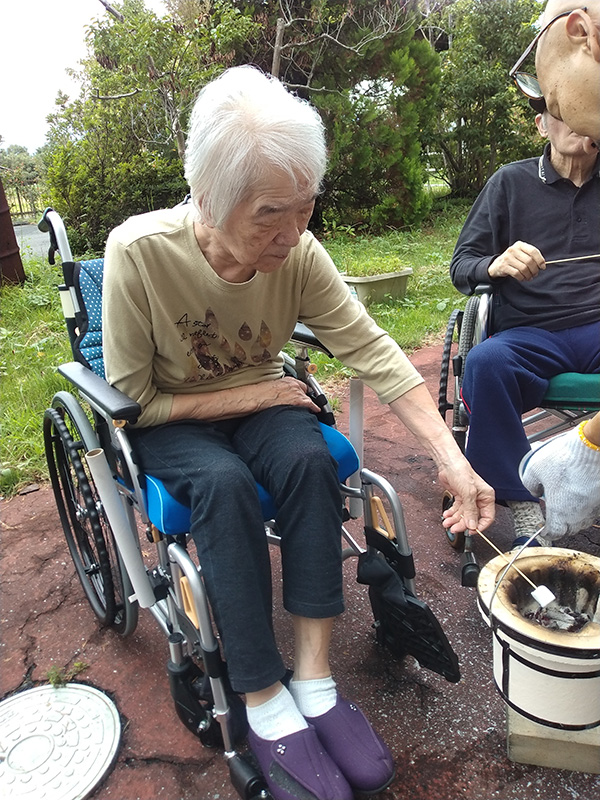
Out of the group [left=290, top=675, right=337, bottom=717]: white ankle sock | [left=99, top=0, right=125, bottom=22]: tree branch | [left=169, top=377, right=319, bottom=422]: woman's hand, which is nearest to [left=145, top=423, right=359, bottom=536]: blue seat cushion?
[left=169, top=377, right=319, bottom=422]: woman's hand

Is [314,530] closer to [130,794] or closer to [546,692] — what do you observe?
[546,692]

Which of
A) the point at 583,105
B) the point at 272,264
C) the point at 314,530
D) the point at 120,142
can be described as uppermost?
the point at 120,142

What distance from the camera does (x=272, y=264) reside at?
4.65 feet

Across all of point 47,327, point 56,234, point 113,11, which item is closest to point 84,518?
point 56,234

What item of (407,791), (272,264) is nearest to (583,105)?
(272,264)

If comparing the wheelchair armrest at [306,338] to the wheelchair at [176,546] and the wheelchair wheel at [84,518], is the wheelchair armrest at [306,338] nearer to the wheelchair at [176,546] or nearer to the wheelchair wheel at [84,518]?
the wheelchair at [176,546]

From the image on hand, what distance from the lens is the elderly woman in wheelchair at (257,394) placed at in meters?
1.23

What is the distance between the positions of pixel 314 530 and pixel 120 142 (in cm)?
675

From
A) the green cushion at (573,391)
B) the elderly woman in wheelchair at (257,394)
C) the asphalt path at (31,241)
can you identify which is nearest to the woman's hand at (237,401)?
the elderly woman in wheelchair at (257,394)

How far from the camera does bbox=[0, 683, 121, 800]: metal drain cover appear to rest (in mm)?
1362

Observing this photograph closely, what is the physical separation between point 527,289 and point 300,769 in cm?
166

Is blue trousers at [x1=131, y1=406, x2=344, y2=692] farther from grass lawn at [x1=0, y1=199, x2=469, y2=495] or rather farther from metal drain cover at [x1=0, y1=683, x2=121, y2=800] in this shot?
grass lawn at [x1=0, y1=199, x2=469, y2=495]

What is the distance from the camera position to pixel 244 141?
1.24m

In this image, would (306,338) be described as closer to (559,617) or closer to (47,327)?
(559,617)
